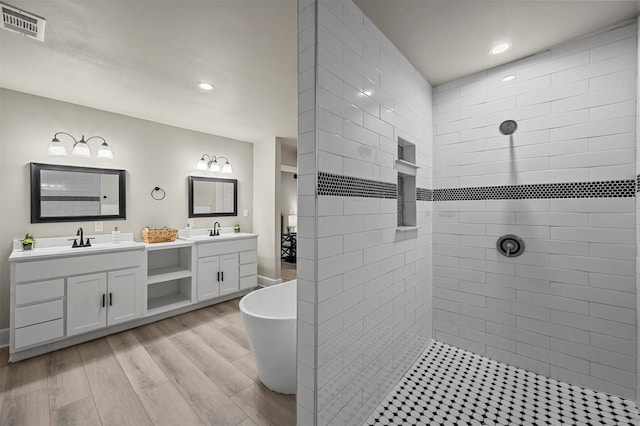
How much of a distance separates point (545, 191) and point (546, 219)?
22 centimetres

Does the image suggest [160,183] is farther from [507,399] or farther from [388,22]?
[507,399]

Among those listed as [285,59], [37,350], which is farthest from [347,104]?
[37,350]

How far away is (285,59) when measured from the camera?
2.15m

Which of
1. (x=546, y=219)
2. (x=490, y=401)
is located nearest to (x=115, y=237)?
(x=490, y=401)

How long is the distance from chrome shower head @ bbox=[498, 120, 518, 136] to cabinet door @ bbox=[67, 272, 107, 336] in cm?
396

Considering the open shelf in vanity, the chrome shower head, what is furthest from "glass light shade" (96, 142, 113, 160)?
the chrome shower head

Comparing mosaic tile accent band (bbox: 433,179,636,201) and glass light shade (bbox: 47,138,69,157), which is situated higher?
glass light shade (bbox: 47,138,69,157)

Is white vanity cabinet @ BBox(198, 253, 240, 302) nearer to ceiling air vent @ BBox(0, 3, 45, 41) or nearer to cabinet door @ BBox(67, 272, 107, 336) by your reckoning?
cabinet door @ BBox(67, 272, 107, 336)

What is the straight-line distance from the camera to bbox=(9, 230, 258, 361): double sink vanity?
2.35 meters

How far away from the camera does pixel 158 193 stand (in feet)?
11.9

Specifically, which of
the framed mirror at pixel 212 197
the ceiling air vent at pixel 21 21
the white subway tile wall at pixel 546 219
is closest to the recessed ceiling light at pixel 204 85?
the ceiling air vent at pixel 21 21

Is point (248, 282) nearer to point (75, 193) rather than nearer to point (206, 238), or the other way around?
point (206, 238)

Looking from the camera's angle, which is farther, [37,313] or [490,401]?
[37,313]

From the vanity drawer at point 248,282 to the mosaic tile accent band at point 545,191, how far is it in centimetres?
287
